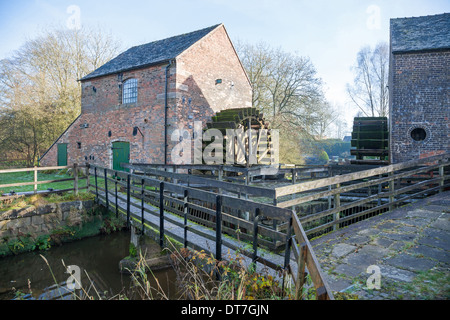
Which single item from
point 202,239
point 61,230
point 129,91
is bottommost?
point 61,230

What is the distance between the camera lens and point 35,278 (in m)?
6.52

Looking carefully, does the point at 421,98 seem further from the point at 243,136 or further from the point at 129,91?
the point at 129,91

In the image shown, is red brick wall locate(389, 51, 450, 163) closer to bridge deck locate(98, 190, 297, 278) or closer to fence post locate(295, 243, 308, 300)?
bridge deck locate(98, 190, 297, 278)

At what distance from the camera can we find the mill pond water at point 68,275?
5699 mm

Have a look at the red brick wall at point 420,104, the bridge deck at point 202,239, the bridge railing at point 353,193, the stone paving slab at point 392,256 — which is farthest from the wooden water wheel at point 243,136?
the stone paving slab at point 392,256

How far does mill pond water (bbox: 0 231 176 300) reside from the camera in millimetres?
5699

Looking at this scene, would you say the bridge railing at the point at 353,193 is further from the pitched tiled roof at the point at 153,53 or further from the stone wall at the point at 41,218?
the pitched tiled roof at the point at 153,53

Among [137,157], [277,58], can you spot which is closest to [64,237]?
[137,157]

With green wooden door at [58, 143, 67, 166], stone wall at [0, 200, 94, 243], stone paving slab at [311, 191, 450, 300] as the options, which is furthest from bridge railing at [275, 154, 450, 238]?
green wooden door at [58, 143, 67, 166]

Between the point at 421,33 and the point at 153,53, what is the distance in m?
12.5

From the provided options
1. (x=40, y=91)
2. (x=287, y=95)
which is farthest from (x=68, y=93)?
(x=287, y=95)

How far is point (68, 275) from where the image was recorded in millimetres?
6734

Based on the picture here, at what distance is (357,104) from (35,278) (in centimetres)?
3143

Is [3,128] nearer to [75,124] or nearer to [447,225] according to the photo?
[75,124]
